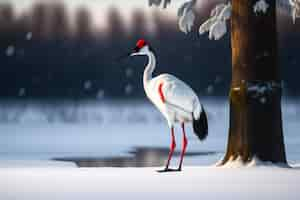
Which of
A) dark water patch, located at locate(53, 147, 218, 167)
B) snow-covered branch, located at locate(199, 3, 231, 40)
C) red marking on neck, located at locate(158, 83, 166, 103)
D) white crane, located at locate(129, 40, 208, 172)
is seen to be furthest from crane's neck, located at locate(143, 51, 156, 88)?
dark water patch, located at locate(53, 147, 218, 167)

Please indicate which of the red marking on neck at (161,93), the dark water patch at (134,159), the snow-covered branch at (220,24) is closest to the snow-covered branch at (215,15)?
the snow-covered branch at (220,24)

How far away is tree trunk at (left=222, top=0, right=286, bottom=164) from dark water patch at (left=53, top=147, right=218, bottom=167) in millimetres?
2580

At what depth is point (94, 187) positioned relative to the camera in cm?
722

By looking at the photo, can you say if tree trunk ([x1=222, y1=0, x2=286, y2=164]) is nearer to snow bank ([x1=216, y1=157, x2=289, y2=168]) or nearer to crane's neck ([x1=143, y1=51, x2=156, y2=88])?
snow bank ([x1=216, y1=157, x2=289, y2=168])

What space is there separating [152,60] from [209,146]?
675cm

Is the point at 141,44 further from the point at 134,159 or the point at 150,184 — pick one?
the point at 134,159

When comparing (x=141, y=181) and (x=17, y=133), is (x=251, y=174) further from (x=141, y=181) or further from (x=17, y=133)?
(x=17, y=133)

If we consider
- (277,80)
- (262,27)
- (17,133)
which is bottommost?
(17,133)

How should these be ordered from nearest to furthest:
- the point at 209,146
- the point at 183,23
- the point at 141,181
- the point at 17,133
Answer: the point at 141,181, the point at 183,23, the point at 209,146, the point at 17,133

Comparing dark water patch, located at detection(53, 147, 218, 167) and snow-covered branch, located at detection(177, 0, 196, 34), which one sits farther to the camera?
dark water patch, located at detection(53, 147, 218, 167)

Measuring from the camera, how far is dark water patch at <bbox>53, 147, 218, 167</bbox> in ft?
38.4

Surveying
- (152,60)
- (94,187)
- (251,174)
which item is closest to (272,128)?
(251,174)

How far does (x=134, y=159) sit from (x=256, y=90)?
14.8 ft

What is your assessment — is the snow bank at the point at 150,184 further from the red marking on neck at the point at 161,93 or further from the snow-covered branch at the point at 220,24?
the snow-covered branch at the point at 220,24
